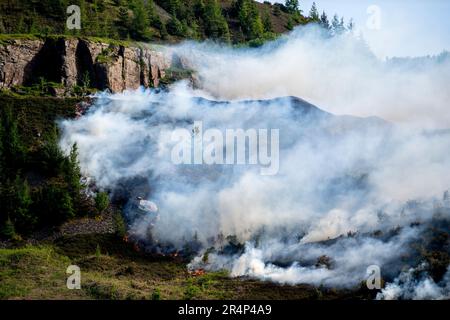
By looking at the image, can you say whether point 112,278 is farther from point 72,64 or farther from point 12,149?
point 72,64

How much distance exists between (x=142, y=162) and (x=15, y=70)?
31.3 m

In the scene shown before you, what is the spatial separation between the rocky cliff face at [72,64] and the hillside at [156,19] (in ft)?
30.1

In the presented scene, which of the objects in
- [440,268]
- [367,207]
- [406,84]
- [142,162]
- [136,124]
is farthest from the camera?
[406,84]

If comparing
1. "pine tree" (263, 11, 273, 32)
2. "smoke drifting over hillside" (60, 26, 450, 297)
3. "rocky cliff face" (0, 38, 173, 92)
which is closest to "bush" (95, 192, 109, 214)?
"smoke drifting over hillside" (60, 26, 450, 297)

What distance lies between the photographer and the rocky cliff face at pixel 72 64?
253 ft

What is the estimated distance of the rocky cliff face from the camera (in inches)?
3031

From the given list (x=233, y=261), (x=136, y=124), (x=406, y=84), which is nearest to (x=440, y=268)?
(x=233, y=261)

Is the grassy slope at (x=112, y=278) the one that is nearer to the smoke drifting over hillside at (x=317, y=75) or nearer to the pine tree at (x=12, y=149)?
the pine tree at (x=12, y=149)

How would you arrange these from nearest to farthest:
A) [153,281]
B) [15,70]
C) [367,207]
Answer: [153,281] → [367,207] → [15,70]

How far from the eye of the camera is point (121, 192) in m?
52.3

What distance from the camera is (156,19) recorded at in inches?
4520

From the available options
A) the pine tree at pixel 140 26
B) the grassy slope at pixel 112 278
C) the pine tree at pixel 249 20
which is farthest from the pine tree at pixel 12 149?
the pine tree at pixel 249 20

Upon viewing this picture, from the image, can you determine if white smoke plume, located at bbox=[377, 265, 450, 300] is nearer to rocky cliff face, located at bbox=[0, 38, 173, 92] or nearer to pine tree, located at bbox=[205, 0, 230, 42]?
rocky cliff face, located at bbox=[0, 38, 173, 92]
